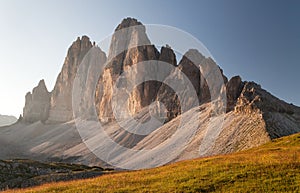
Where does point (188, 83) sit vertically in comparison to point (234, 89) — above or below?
above

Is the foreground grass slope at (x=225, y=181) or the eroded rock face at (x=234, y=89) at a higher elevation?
the eroded rock face at (x=234, y=89)

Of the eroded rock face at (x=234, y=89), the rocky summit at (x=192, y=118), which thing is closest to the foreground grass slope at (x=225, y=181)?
the rocky summit at (x=192, y=118)

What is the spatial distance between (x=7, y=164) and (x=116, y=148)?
7681cm

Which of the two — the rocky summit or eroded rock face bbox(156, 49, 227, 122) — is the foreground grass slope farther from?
eroded rock face bbox(156, 49, 227, 122)

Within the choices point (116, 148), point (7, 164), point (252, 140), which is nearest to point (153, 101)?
point (116, 148)

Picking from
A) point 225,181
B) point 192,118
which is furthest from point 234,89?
point 225,181

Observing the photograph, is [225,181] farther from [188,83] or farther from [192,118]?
[188,83]

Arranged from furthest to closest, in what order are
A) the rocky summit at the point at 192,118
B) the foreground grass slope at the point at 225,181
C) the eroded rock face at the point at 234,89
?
1. the eroded rock face at the point at 234,89
2. the rocky summit at the point at 192,118
3. the foreground grass slope at the point at 225,181

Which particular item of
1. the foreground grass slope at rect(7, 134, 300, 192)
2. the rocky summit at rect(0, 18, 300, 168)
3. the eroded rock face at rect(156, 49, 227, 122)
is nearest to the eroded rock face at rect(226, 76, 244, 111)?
the rocky summit at rect(0, 18, 300, 168)

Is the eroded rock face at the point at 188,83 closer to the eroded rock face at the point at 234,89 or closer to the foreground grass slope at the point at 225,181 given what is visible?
the eroded rock face at the point at 234,89

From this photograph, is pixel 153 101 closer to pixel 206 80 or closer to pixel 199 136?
pixel 206 80

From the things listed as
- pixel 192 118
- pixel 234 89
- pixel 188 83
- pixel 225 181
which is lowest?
pixel 225 181

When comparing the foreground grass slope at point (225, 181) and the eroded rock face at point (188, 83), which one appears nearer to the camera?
the foreground grass slope at point (225, 181)

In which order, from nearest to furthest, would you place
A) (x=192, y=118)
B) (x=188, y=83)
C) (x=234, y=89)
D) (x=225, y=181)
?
(x=225, y=181) → (x=234, y=89) → (x=192, y=118) → (x=188, y=83)
